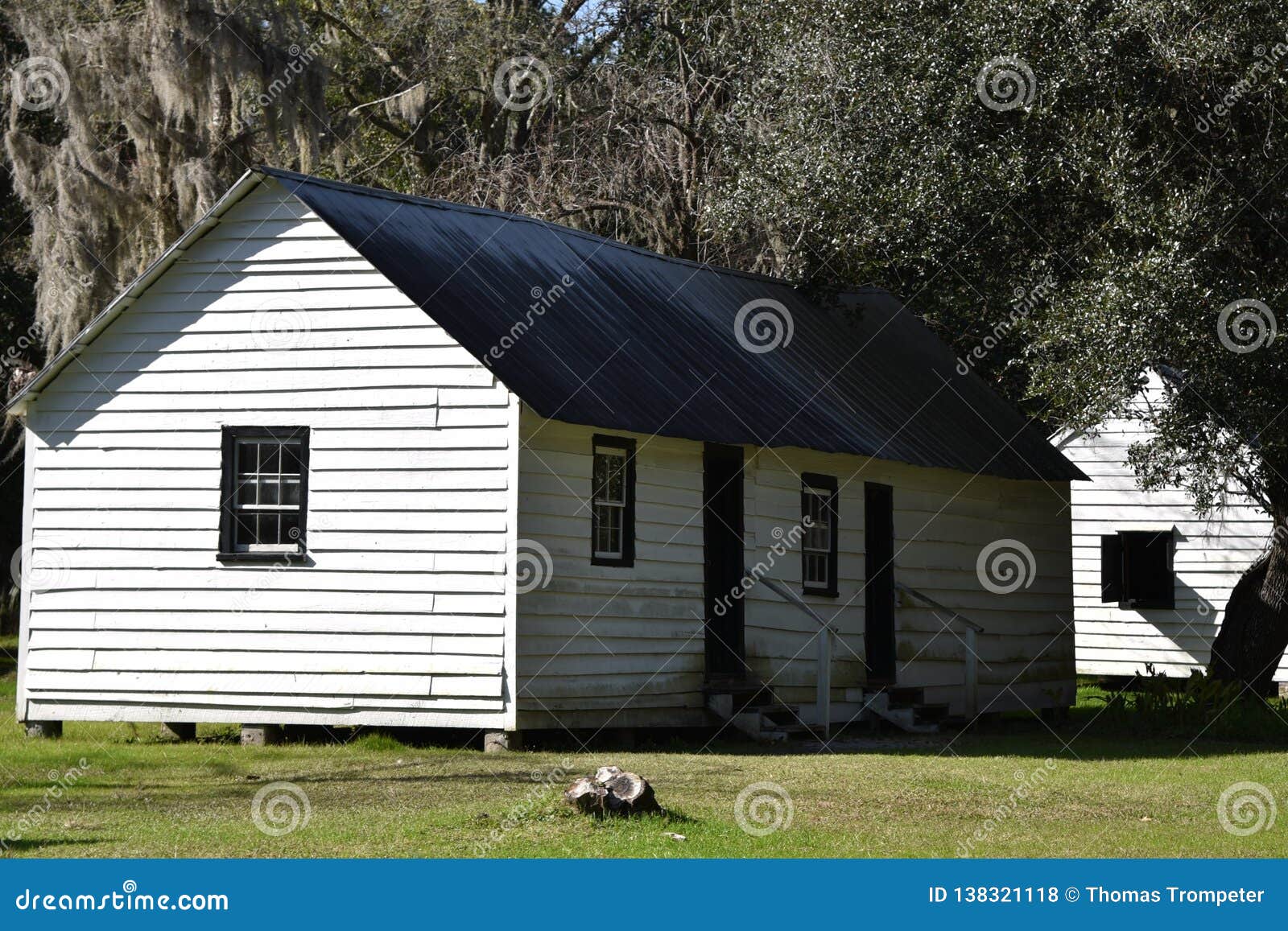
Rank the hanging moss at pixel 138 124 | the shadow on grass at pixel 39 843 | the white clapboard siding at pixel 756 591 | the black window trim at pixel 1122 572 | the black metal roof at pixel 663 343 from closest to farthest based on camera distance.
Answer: the shadow on grass at pixel 39 843 → the white clapboard siding at pixel 756 591 → the black metal roof at pixel 663 343 → the hanging moss at pixel 138 124 → the black window trim at pixel 1122 572

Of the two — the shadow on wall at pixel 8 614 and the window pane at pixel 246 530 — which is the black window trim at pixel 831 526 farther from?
the shadow on wall at pixel 8 614

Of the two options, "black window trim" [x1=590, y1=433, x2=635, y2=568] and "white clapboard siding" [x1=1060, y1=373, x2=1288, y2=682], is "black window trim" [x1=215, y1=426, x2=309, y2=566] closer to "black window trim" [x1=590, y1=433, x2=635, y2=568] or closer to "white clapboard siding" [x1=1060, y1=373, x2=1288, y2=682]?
"black window trim" [x1=590, y1=433, x2=635, y2=568]

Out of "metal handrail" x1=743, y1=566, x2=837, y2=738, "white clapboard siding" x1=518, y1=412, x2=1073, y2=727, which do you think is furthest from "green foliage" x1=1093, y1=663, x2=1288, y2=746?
"metal handrail" x1=743, y1=566, x2=837, y2=738

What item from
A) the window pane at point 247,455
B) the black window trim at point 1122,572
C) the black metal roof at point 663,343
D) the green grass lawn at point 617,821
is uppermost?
the black metal roof at point 663,343

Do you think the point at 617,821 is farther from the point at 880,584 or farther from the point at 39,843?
the point at 880,584

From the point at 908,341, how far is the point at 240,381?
1139 cm

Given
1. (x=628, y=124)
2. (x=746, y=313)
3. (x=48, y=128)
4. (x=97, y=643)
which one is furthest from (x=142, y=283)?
(x=48, y=128)

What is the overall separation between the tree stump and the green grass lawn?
0.13 meters

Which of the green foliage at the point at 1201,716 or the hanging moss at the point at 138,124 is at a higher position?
the hanging moss at the point at 138,124

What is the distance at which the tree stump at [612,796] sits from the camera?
10602 millimetres

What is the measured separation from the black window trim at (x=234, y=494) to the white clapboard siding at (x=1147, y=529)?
1583 cm

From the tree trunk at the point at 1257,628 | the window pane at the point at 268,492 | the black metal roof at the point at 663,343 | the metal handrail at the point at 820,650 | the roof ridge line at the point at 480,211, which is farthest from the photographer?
the tree trunk at the point at 1257,628

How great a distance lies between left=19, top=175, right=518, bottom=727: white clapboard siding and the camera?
15.5m

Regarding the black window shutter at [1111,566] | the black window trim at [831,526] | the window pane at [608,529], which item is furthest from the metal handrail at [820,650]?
the black window shutter at [1111,566]
